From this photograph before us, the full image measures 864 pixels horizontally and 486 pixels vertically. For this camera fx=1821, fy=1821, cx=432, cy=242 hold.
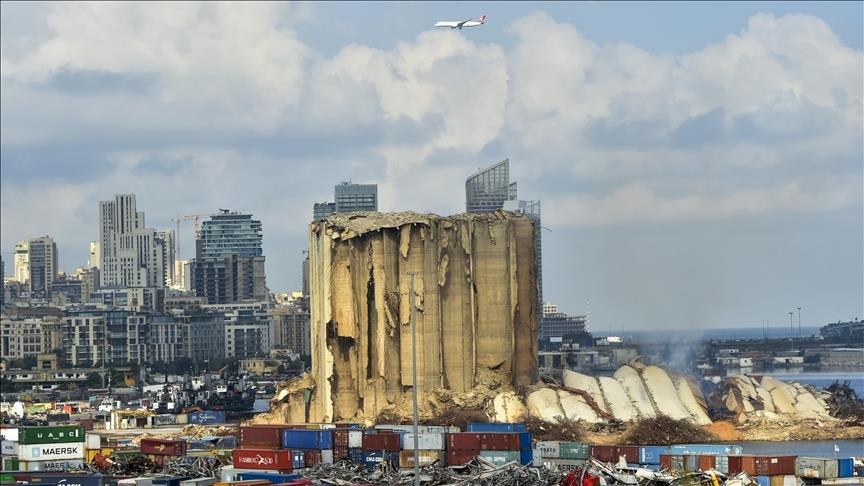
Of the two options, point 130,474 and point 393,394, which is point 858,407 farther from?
point 130,474

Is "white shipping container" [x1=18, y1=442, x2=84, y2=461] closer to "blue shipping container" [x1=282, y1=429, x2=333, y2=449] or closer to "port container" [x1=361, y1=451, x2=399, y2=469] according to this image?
"blue shipping container" [x1=282, y1=429, x2=333, y2=449]

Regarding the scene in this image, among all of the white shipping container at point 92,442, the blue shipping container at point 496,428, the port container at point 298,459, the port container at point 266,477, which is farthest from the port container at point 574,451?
the white shipping container at point 92,442

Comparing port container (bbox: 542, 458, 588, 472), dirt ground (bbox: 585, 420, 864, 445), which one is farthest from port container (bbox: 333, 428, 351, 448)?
dirt ground (bbox: 585, 420, 864, 445)

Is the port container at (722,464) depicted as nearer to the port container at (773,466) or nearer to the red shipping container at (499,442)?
the port container at (773,466)

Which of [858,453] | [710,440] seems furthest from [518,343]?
[858,453]

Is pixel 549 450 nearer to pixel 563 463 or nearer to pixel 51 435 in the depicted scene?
pixel 563 463
